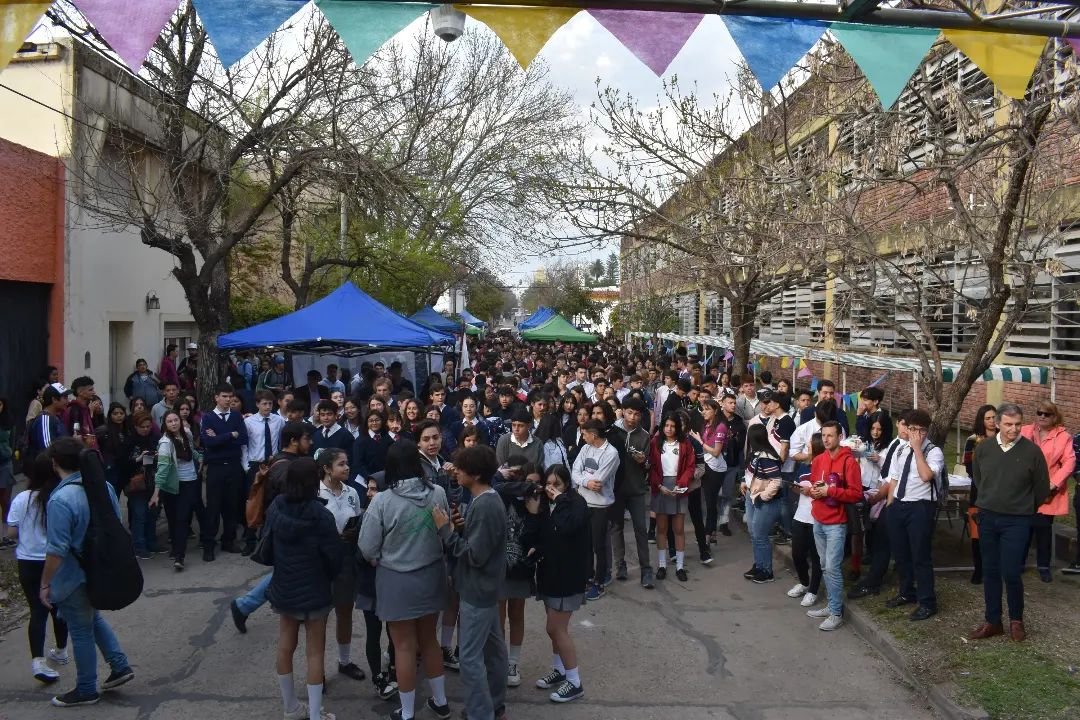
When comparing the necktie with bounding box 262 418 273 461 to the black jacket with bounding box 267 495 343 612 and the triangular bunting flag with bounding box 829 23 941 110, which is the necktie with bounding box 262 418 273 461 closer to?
the black jacket with bounding box 267 495 343 612

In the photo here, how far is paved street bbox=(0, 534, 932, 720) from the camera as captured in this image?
5.20m

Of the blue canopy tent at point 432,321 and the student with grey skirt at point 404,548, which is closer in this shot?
the student with grey skirt at point 404,548

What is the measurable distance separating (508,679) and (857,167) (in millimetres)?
6486

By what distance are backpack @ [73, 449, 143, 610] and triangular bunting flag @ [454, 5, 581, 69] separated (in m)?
Answer: 3.49

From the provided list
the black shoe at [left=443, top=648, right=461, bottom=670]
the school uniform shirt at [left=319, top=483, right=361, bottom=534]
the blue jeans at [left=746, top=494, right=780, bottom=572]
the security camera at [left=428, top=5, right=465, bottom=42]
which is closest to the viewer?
the security camera at [left=428, top=5, right=465, bottom=42]

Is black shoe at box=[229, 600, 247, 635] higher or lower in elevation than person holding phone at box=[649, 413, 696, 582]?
lower

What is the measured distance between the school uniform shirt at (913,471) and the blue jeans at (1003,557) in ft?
1.57

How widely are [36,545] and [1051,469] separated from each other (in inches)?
324

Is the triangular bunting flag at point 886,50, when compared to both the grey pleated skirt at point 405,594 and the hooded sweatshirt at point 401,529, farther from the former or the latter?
the grey pleated skirt at point 405,594

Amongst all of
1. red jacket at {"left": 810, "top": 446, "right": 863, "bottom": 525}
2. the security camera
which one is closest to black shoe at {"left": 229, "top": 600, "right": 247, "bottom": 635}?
the security camera

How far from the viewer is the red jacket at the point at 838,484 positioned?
652cm

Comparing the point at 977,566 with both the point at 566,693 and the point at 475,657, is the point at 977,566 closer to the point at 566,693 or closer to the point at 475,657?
the point at 566,693

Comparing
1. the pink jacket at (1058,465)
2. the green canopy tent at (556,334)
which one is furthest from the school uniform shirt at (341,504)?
the green canopy tent at (556,334)

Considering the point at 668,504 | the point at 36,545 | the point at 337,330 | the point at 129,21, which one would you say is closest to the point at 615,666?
the point at 668,504
